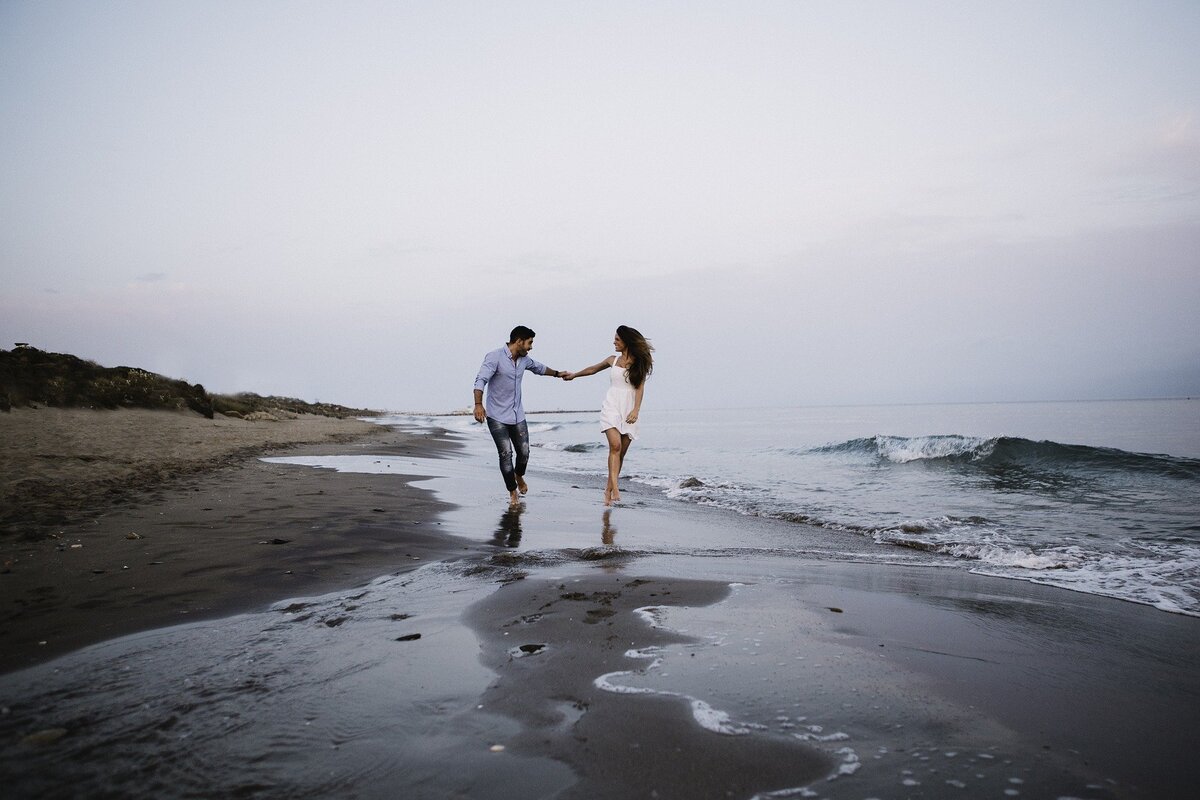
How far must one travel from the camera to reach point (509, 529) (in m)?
5.86

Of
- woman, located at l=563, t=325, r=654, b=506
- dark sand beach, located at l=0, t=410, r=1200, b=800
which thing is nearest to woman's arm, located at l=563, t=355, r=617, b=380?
woman, located at l=563, t=325, r=654, b=506

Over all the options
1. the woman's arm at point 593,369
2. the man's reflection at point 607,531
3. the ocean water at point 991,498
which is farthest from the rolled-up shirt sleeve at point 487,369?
the ocean water at point 991,498

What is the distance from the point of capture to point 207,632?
8.93 feet

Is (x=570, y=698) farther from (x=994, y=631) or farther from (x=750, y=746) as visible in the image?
(x=994, y=631)

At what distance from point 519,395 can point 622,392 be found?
1.41 meters

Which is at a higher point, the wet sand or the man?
the man

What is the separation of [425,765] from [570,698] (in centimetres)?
58

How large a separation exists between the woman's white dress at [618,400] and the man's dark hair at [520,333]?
3.89 feet

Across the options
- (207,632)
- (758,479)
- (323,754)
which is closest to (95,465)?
(207,632)

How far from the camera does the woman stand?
817 cm

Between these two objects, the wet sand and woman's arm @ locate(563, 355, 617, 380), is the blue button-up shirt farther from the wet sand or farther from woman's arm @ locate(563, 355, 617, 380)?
the wet sand

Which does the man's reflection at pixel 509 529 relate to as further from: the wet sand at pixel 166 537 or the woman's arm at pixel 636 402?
the woman's arm at pixel 636 402

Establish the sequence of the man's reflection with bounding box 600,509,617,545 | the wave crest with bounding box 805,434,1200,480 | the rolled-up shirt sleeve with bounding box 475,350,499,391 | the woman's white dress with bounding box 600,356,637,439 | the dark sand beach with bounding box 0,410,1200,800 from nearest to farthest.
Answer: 1. the dark sand beach with bounding box 0,410,1200,800
2. the man's reflection with bounding box 600,509,617,545
3. the rolled-up shirt sleeve with bounding box 475,350,499,391
4. the woman's white dress with bounding box 600,356,637,439
5. the wave crest with bounding box 805,434,1200,480

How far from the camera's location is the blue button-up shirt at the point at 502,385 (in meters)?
8.09
